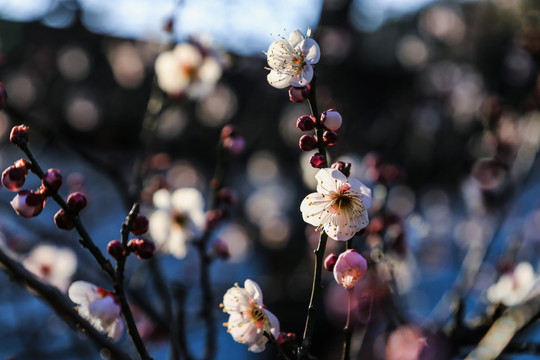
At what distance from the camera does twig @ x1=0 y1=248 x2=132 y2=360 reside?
0.58 m

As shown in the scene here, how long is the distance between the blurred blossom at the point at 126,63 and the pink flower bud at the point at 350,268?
5.98m

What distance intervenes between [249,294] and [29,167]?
1.34ft

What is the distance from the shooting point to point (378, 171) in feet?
4.12

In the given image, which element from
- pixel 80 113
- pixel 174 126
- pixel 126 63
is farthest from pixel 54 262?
pixel 80 113

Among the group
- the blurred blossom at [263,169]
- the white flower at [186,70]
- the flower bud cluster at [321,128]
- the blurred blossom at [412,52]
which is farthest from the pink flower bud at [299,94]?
the blurred blossom at [412,52]

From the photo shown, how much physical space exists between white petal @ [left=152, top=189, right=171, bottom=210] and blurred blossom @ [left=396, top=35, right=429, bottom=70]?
17.7ft

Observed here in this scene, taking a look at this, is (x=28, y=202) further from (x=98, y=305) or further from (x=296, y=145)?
(x=296, y=145)

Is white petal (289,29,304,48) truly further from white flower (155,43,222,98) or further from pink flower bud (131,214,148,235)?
white flower (155,43,222,98)

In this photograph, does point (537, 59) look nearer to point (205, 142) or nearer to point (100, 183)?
point (100, 183)

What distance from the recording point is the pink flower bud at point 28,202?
69 centimetres

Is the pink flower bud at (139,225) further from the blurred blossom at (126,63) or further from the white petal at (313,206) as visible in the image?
the blurred blossom at (126,63)

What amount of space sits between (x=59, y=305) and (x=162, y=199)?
0.77m

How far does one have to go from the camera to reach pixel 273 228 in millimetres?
4383

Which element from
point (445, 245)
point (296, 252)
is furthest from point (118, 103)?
point (445, 245)
